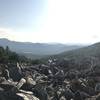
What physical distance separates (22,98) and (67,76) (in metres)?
59.9

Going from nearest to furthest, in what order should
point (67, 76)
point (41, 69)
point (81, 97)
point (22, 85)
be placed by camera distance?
point (22, 85) → point (81, 97) → point (67, 76) → point (41, 69)

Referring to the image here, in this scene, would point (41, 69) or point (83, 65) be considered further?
point (83, 65)

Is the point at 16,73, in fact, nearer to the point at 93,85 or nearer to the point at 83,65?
the point at 93,85

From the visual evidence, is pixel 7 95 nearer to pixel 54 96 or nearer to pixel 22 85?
pixel 22 85

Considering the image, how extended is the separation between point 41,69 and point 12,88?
248 ft

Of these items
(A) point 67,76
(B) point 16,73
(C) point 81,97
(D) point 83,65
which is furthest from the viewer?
(D) point 83,65

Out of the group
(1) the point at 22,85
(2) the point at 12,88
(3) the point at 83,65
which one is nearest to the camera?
(2) the point at 12,88

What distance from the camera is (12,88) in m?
51.5

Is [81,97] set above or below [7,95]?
below

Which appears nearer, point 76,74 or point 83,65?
point 76,74

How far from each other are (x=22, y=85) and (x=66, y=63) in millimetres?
101084

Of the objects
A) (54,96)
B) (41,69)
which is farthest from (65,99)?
(41,69)

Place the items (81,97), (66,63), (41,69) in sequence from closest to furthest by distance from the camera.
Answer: (81,97) → (41,69) → (66,63)

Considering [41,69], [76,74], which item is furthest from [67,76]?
[41,69]
